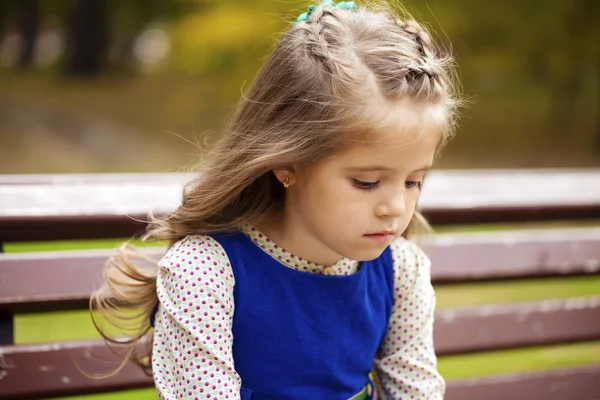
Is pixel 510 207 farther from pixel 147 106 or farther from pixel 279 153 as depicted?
pixel 147 106

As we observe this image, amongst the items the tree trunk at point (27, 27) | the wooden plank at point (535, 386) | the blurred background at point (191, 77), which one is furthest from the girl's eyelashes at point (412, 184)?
the tree trunk at point (27, 27)

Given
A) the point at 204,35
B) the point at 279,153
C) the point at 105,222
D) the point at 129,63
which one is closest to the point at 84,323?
the point at 105,222

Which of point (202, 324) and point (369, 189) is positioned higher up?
point (369, 189)

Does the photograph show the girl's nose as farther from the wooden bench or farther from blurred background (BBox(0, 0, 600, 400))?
blurred background (BBox(0, 0, 600, 400))

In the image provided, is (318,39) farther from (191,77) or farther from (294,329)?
(191,77)

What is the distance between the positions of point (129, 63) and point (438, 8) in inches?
249

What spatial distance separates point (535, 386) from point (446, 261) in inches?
22.7

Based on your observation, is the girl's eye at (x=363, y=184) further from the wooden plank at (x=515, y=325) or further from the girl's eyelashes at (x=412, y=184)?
the wooden plank at (x=515, y=325)

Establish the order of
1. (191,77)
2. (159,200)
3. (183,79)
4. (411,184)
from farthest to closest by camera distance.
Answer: (183,79) < (191,77) < (159,200) < (411,184)

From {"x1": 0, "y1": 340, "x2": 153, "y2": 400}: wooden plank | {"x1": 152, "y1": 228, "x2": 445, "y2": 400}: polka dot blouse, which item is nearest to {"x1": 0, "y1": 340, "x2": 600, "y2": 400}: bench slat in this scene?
{"x1": 0, "y1": 340, "x2": 153, "y2": 400}: wooden plank

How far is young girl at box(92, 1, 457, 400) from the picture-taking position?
165cm

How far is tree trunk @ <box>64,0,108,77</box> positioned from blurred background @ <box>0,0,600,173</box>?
2 centimetres

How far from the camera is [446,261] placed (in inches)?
100

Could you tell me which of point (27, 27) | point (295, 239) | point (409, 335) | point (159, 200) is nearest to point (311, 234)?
point (295, 239)
